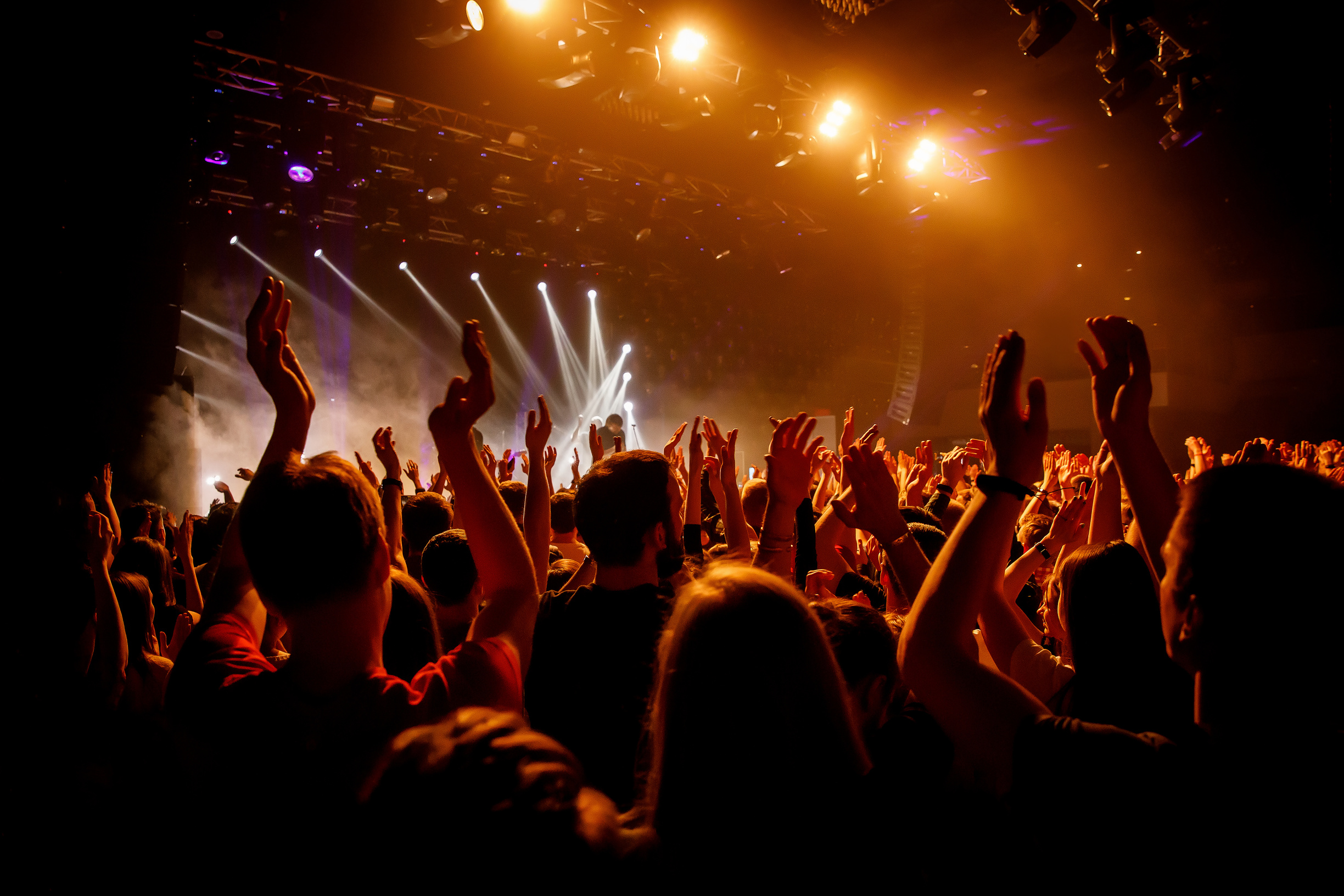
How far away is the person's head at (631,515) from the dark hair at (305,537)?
58 cm

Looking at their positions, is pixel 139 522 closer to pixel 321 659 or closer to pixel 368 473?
pixel 368 473

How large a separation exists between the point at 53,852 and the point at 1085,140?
1160 cm

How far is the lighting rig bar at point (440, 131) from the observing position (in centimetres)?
761

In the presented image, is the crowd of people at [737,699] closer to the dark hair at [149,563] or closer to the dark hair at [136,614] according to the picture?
the dark hair at [136,614]

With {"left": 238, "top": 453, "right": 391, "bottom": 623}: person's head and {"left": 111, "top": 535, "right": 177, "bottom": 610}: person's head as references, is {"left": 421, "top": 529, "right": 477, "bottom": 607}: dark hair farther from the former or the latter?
{"left": 111, "top": 535, "right": 177, "bottom": 610}: person's head

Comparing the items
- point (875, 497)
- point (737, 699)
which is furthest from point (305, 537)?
point (875, 497)

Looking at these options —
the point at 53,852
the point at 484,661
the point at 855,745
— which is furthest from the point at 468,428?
the point at 53,852

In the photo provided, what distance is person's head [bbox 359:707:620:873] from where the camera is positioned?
2.20 feet

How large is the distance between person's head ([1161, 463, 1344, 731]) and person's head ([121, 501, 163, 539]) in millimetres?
4800

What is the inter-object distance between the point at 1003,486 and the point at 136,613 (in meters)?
2.79

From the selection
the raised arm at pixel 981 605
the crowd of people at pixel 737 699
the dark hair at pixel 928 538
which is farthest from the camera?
the dark hair at pixel 928 538

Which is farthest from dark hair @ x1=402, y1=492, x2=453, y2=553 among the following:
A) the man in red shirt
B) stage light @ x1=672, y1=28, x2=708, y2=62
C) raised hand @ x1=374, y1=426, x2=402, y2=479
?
stage light @ x1=672, y1=28, x2=708, y2=62

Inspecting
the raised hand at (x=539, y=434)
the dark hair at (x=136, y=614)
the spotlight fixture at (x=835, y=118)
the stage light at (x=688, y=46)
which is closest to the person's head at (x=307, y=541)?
the raised hand at (x=539, y=434)

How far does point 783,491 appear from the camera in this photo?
6.75 ft
